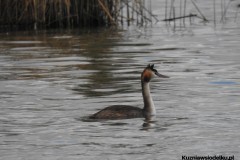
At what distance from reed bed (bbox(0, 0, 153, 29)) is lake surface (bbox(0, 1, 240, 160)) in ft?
0.98

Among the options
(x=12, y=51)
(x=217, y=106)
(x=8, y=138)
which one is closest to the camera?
(x=8, y=138)

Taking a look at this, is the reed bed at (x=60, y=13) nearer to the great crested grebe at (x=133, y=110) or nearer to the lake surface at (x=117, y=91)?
the lake surface at (x=117, y=91)

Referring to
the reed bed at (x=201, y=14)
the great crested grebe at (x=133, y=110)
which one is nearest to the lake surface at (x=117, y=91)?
the great crested grebe at (x=133, y=110)

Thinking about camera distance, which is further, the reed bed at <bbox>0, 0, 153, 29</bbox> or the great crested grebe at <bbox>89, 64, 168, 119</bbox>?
the reed bed at <bbox>0, 0, 153, 29</bbox>

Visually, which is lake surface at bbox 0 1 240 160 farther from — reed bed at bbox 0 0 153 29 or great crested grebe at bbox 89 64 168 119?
reed bed at bbox 0 0 153 29

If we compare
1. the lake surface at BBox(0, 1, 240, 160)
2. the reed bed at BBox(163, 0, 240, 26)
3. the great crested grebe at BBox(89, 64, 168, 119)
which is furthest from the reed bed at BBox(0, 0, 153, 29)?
the great crested grebe at BBox(89, 64, 168, 119)

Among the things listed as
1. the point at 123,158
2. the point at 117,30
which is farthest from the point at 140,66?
the point at 123,158

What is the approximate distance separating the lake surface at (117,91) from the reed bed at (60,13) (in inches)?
11.7

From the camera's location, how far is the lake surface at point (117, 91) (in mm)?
10039

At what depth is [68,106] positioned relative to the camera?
1255 centimetres

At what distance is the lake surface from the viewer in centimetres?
1004

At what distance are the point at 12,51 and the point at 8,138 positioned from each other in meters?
9.16

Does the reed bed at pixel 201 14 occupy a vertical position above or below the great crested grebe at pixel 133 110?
below

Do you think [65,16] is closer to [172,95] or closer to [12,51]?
[12,51]
